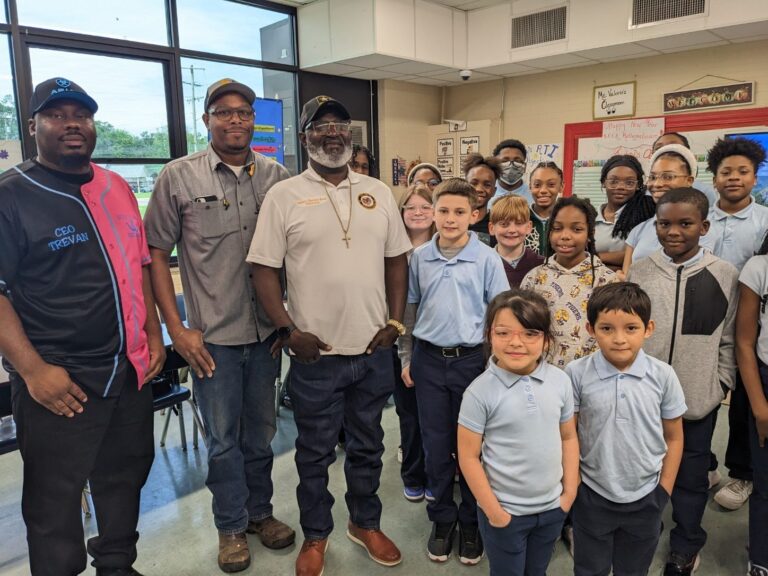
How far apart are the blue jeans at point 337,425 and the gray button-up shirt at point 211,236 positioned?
11.6 inches

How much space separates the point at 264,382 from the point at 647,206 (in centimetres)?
202

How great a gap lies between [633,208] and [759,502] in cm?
141

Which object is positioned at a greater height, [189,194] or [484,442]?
[189,194]

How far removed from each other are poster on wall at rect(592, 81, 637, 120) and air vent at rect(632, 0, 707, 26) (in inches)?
33.7

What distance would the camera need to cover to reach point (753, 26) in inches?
167

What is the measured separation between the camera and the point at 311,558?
6.91 ft

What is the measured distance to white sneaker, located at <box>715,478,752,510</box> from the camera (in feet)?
8.29

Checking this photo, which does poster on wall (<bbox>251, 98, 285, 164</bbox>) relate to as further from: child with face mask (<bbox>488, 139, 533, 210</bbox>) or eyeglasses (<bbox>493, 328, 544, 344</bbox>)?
eyeglasses (<bbox>493, 328, 544, 344</bbox>)

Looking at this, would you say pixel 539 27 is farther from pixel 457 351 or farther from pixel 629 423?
pixel 629 423

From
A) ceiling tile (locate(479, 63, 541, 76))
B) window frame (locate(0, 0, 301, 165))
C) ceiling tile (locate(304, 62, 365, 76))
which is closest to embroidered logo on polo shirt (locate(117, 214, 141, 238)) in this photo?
window frame (locate(0, 0, 301, 165))

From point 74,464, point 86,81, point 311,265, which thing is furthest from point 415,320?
point 86,81

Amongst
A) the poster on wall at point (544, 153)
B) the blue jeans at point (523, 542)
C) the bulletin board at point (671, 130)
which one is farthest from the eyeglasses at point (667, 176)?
the poster on wall at point (544, 153)

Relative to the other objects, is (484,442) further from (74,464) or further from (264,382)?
(74,464)

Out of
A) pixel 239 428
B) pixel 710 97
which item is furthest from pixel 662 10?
pixel 239 428
